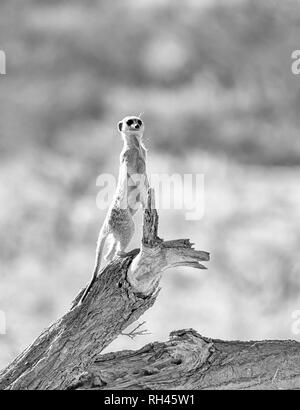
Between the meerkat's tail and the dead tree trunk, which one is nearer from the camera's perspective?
the dead tree trunk

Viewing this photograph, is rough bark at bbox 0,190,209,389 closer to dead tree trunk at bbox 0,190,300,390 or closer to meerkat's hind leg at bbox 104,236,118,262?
dead tree trunk at bbox 0,190,300,390

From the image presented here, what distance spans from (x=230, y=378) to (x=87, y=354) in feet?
9.43

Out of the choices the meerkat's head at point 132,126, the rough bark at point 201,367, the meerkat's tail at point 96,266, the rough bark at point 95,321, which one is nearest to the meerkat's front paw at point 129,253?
the rough bark at point 95,321

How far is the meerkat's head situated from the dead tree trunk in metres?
2.46

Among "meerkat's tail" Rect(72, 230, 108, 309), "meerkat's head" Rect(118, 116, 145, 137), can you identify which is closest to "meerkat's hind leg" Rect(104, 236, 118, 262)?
"meerkat's tail" Rect(72, 230, 108, 309)

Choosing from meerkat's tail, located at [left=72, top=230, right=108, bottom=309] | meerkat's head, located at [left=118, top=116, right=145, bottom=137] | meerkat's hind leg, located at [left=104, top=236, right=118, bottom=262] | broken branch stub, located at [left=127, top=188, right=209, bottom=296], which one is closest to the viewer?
broken branch stub, located at [left=127, top=188, right=209, bottom=296]

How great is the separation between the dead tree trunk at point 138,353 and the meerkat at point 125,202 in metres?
0.39

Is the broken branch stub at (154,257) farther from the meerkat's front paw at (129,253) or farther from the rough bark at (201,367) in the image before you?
the rough bark at (201,367)

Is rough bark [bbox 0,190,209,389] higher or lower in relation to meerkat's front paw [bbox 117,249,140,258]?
lower

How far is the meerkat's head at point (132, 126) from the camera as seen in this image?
1270 centimetres

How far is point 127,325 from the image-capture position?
40.3ft

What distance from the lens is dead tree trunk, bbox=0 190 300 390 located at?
11797 millimetres

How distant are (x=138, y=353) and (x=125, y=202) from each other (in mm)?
3176
